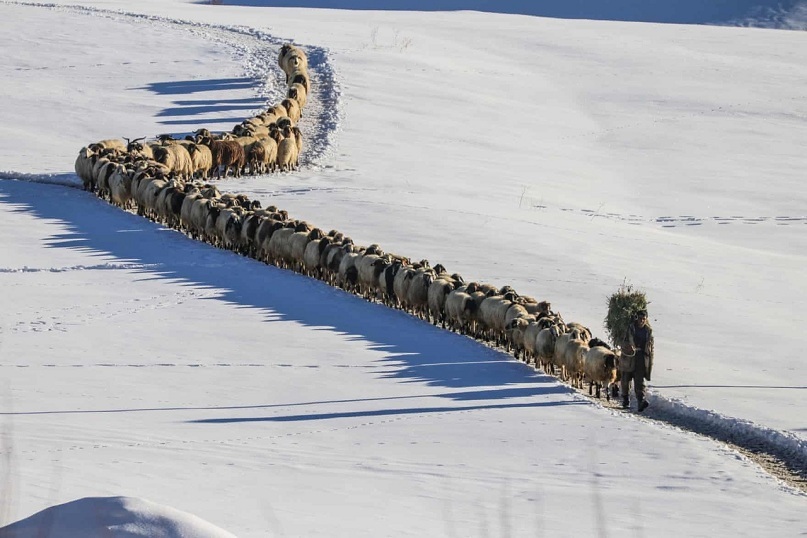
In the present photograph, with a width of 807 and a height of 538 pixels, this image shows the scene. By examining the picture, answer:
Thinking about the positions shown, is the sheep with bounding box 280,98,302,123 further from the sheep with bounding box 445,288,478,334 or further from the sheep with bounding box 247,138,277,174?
the sheep with bounding box 445,288,478,334

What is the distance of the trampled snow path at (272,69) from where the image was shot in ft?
107

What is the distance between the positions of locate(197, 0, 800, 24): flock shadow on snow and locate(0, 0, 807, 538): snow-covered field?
34.3m

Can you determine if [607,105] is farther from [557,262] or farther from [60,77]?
[557,262]

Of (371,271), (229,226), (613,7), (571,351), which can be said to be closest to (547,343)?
(571,351)

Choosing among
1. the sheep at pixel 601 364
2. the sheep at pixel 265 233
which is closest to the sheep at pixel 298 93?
the sheep at pixel 265 233

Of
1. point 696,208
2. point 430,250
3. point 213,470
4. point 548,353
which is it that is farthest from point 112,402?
point 696,208

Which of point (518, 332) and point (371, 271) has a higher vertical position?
point (371, 271)

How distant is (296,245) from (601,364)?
246 inches

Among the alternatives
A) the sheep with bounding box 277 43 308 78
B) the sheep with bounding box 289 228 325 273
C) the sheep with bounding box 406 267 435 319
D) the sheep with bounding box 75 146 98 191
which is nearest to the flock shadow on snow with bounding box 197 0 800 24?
the sheep with bounding box 277 43 308 78

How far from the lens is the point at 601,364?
14.2 metres

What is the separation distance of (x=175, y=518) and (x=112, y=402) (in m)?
9.18

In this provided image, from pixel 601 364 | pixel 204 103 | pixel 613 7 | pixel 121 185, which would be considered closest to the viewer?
pixel 601 364

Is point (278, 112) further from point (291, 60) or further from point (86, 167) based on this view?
point (86, 167)

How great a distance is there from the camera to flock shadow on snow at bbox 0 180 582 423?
47.0ft
